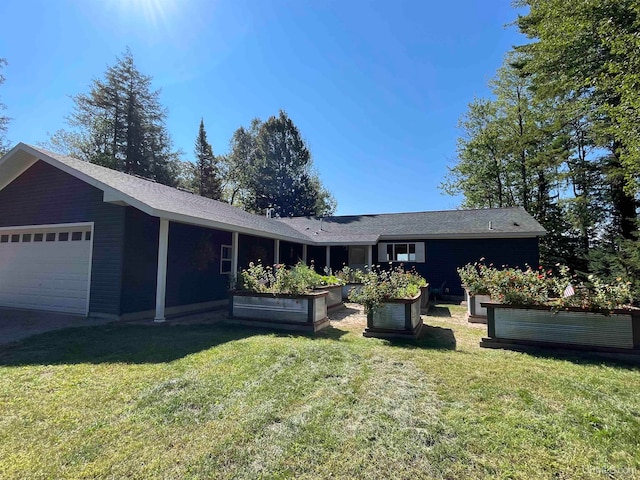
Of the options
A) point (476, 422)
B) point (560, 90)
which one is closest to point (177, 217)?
point (476, 422)

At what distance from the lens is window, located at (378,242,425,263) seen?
1431 cm

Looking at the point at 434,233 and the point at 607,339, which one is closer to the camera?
the point at 607,339

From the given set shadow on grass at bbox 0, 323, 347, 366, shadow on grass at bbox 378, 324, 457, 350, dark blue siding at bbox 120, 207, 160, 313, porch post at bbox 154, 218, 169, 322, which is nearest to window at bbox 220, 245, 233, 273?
dark blue siding at bbox 120, 207, 160, 313

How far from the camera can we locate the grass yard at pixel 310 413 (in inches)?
88.5

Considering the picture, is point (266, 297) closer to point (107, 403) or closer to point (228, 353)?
point (228, 353)

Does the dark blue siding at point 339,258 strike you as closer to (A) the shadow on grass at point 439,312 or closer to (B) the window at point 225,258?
(A) the shadow on grass at point 439,312

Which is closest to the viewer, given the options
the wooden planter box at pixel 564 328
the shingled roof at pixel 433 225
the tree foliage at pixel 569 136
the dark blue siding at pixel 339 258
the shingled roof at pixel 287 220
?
the wooden planter box at pixel 564 328

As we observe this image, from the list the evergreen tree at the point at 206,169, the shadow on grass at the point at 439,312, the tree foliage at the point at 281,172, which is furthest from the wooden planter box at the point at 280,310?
the evergreen tree at the point at 206,169

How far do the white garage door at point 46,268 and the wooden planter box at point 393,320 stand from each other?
7.00 m

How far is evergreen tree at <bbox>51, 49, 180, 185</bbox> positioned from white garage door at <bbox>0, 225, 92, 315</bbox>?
15.7m

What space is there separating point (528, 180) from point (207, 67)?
21.0m

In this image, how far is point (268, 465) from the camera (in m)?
2.24

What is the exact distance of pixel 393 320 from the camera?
6.06 metres

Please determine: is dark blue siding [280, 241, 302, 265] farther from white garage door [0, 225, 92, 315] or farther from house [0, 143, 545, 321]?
white garage door [0, 225, 92, 315]
